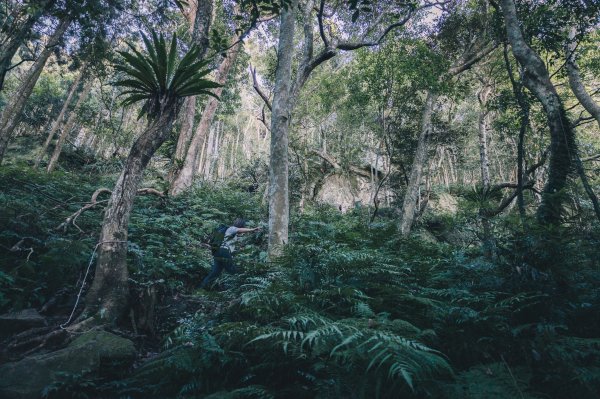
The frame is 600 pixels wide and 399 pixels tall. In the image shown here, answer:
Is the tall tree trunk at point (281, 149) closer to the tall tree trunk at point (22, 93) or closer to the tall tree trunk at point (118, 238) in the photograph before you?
the tall tree trunk at point (118, 238)

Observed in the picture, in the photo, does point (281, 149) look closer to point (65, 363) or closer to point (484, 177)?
point (65, 363)

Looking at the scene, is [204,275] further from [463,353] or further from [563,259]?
[563,259]

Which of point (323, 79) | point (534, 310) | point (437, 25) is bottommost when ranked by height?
point (534, 310)

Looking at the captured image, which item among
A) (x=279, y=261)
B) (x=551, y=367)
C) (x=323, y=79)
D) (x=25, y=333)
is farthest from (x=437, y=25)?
(x=25, y=333)

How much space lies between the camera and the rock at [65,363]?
2.49 meters

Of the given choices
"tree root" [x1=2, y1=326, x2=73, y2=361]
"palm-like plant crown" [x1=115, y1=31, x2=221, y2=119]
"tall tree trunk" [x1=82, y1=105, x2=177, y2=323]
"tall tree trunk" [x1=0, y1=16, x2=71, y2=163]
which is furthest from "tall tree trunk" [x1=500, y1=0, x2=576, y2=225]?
"tall tree trunk" [x1=0, y1=16, x2=71, y2=163]

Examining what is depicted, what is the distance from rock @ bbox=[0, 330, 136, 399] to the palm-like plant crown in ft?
9.01

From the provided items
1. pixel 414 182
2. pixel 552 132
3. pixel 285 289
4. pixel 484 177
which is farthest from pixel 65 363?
pixel 484 177

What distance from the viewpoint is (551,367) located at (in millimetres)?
1689

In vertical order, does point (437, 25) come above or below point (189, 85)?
above

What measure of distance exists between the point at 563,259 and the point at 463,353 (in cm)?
133

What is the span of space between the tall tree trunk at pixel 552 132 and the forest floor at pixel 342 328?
797 millimetres

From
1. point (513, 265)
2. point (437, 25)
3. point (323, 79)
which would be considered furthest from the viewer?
point (323, 79)

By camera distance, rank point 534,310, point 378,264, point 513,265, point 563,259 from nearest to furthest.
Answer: point 534,310, point 563,259, point 513,265, point 378,264
